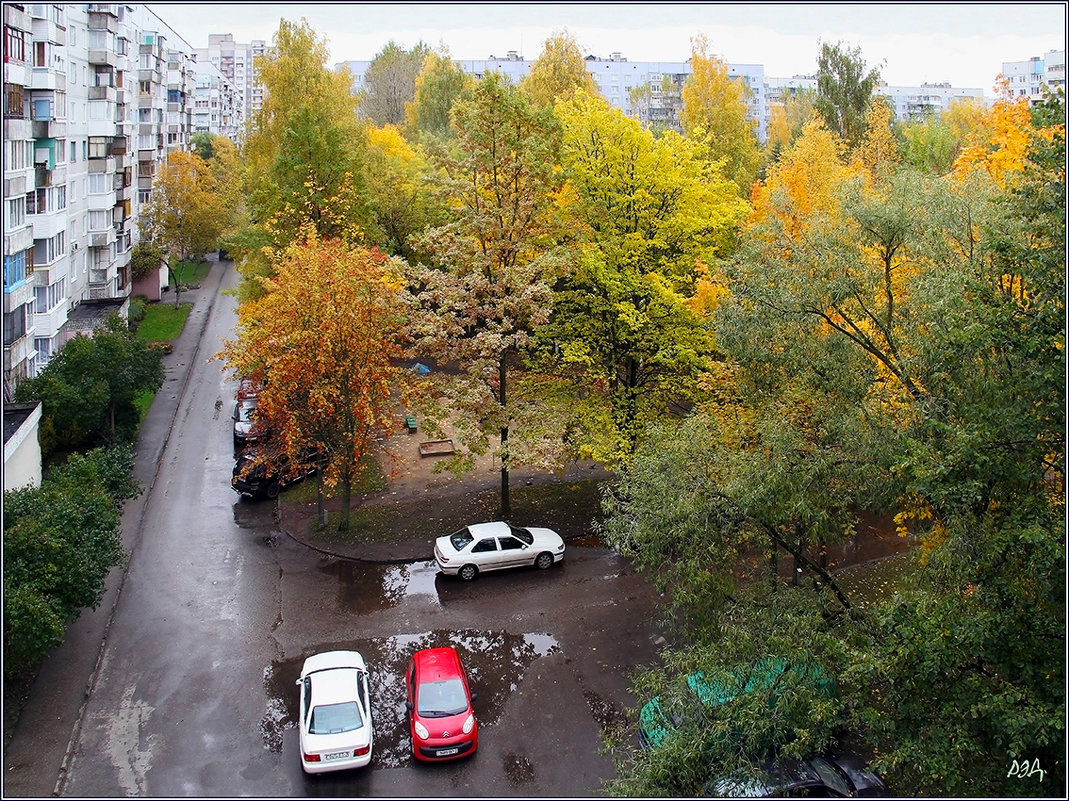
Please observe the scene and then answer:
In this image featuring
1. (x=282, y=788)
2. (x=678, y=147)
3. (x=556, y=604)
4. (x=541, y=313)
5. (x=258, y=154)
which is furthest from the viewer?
(x=258, y=154)

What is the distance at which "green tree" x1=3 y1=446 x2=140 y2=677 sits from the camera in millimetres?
15867

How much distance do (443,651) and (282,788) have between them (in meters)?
3.95

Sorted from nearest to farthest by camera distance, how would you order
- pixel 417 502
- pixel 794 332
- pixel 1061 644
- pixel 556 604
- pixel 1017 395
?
pixel 1061 644 → pixel 1017 395 → pixel 794 332 → pixel 556 604 → pixel 417 502

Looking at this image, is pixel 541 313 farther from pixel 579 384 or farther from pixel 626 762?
pixel 626 762

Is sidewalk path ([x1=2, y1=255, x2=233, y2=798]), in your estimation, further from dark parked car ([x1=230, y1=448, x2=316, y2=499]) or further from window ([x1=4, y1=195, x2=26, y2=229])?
window ([x1=4, y1=195, x2=26, y2=229])

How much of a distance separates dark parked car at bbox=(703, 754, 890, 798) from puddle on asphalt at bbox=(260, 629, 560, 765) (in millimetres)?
4280

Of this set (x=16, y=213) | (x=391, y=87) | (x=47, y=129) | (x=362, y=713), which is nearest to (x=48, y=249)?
(x=16, y=213)

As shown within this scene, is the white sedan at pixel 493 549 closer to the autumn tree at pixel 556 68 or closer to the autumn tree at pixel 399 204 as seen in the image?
the autumn tree at pixel 399 204

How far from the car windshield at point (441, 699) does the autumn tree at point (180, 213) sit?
40.7m

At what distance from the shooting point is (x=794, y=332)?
16.5 metres

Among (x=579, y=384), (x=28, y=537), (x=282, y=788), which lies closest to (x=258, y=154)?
(x=579, y=384)

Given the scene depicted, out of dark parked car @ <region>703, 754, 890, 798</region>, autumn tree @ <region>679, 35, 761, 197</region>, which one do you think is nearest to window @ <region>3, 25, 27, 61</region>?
dark parked car @ <region>703, 754, 890, 798</region>

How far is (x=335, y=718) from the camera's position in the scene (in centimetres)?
1560

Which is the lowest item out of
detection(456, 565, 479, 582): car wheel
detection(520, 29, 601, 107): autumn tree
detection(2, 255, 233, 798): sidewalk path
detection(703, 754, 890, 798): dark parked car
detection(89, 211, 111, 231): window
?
detection(2, 255, 233, 798): sidewalk path
